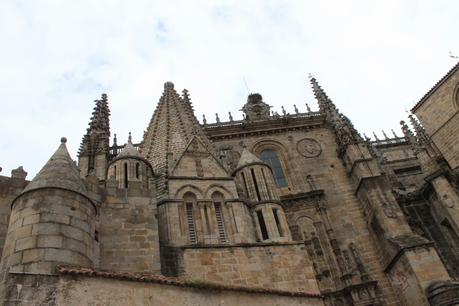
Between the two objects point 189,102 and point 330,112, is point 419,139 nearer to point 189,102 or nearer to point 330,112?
point 330,112

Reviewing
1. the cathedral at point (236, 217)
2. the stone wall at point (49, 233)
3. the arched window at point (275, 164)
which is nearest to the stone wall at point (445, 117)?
the cathedral at point (236, 217)

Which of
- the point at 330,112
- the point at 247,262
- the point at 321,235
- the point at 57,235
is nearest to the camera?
the point at 57,235

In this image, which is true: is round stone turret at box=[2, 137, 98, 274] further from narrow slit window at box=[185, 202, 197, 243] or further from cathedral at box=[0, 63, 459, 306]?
narrow slit window at box=[185, 202, 197, 243]

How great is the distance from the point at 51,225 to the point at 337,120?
18010 mm

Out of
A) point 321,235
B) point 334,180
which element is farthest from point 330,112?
point 321,235

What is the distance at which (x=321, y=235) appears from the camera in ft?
60.3

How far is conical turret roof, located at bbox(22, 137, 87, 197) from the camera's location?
866 centimetres

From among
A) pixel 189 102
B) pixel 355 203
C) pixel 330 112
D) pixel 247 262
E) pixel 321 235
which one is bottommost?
pixel 247 262

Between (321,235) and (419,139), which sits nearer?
(321,235)

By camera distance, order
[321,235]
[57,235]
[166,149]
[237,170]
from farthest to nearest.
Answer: [321,235], [166,149], [237,170], [57,235]

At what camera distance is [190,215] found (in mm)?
12750

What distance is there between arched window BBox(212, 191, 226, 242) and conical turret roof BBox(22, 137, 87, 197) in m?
4.71

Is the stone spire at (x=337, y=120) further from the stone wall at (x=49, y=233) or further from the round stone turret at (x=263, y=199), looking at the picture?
the stone wall at (x=49, y=233)

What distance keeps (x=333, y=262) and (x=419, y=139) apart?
876 cm
